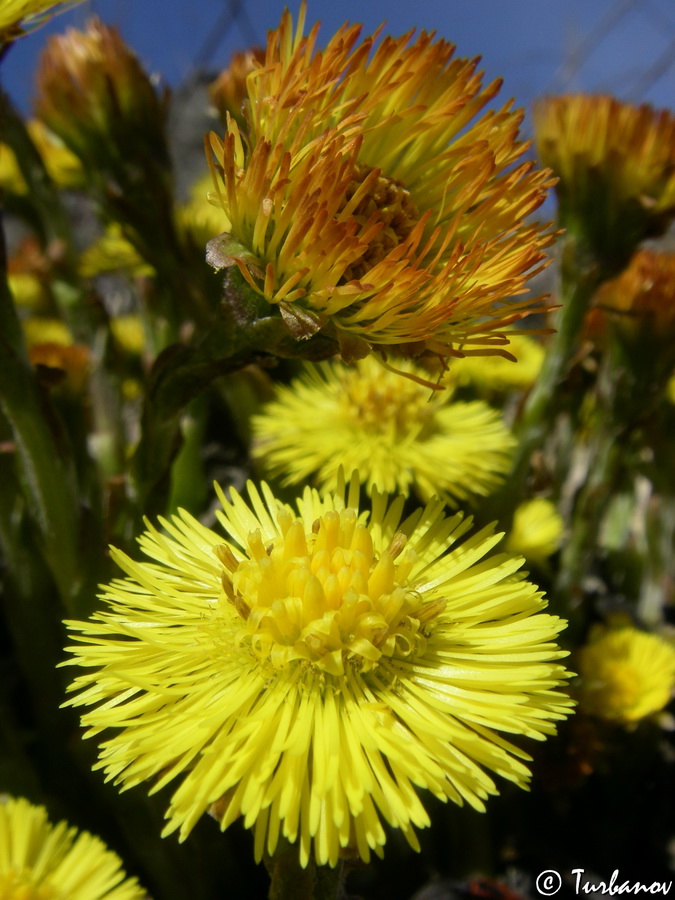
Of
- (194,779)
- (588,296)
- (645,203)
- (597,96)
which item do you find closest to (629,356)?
(588,296)

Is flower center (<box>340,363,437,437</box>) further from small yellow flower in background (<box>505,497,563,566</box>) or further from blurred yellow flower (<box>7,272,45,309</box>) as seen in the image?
blurred yellow flower (<box>7,272,45,309</box>)

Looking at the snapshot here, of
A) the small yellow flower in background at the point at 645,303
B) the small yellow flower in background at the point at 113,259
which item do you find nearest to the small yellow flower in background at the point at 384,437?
the small yellow flower in background at the point at 645,303

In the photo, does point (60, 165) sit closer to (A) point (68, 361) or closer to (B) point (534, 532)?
(A) point (68, 361)

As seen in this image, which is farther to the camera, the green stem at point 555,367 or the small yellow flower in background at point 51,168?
the small yellow flower in background at point 51,168

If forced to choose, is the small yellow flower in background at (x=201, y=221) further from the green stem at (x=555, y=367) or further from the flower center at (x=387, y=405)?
the green stem at (x=555, y=367)

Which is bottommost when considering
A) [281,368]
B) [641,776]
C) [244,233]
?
[641,776]

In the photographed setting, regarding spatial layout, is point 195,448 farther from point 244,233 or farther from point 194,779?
point 194,779

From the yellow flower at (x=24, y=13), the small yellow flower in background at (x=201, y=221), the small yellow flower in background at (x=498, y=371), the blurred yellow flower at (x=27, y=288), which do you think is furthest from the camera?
the blurred yellow flower at (x=27, y=288)

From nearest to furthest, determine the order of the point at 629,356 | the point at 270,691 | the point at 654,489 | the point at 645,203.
Result: the point at 270,691 → the point at 645,203 → the point at 629,356 → the point at 654,489

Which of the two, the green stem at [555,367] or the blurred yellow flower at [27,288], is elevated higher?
the blurred yellow flower at [27,288]
